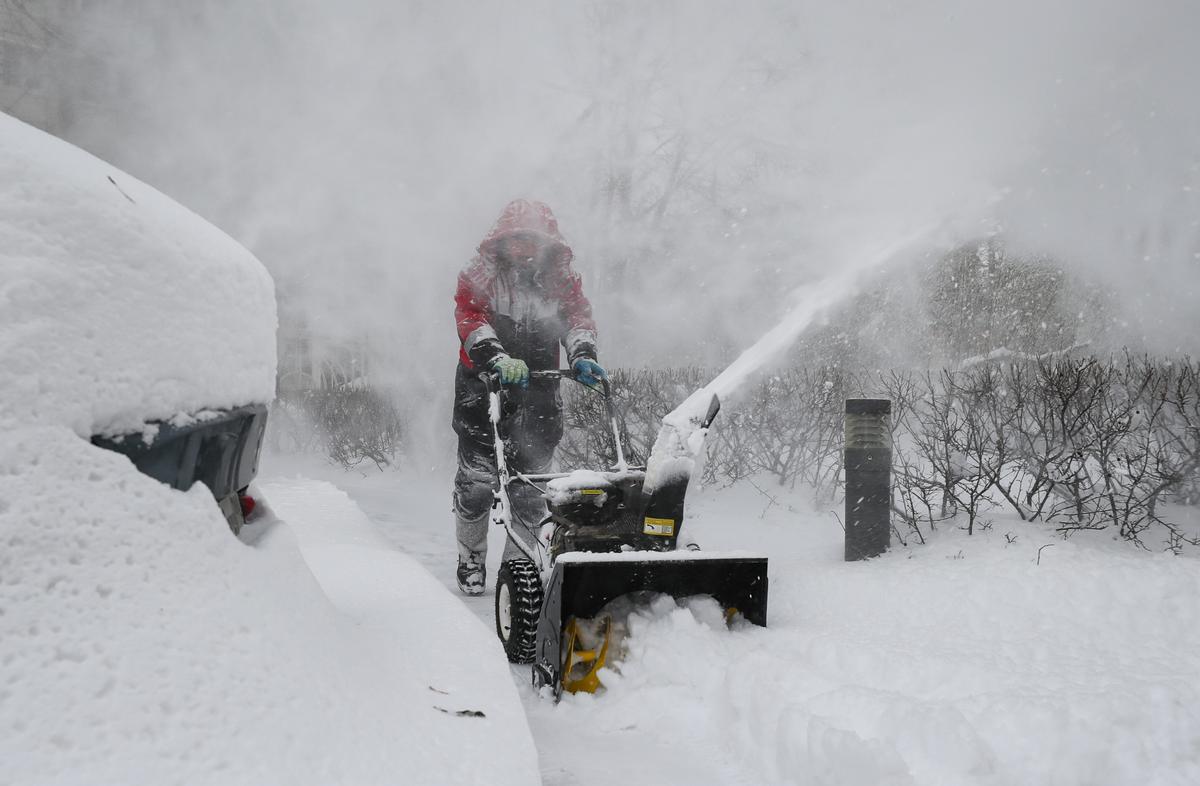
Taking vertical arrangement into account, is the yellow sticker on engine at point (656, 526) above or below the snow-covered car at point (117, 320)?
below

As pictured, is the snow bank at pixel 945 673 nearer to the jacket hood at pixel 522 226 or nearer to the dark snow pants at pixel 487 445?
the dark snow pants at pixel 487 445

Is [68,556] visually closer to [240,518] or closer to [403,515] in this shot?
[240,518]

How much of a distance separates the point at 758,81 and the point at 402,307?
927 centimetres

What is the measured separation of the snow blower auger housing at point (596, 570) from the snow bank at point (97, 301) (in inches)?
75.3

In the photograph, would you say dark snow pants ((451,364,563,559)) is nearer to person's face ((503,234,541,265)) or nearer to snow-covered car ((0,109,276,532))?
person's face ((503,234,541,265))

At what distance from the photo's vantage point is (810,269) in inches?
558

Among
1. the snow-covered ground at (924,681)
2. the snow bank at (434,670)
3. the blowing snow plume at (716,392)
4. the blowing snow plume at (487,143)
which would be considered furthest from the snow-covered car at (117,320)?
the blowing snow plume at (487,143)

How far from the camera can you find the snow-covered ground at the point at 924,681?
78.0 inches

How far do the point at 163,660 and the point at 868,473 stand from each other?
4.08 m

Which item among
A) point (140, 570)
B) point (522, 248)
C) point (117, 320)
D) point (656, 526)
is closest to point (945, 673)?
point (656, 526)

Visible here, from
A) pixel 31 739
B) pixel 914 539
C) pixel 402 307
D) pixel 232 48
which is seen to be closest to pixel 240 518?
pixel 31 739

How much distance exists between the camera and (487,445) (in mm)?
4883

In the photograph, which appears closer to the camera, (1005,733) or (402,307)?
(1005,733)

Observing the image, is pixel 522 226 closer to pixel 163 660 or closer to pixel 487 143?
pixel 163 660
